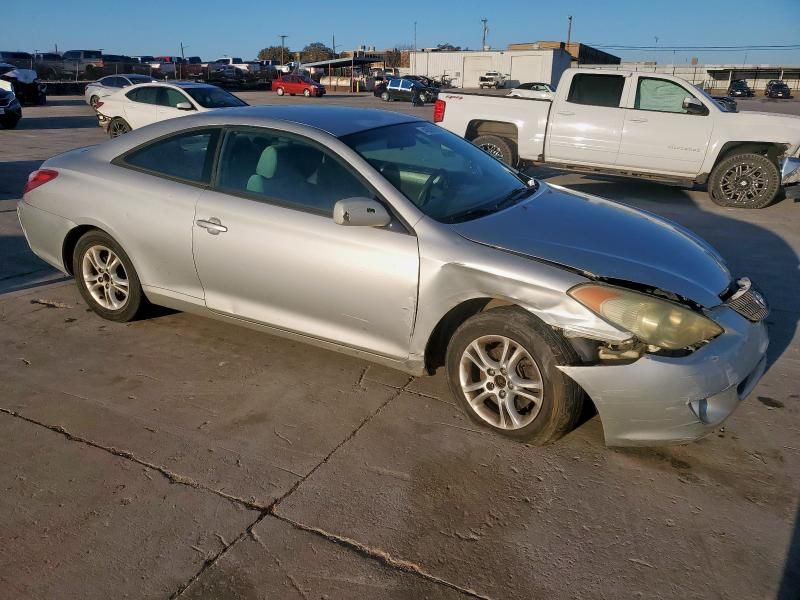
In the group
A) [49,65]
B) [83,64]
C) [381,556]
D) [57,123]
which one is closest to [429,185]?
[381,556]

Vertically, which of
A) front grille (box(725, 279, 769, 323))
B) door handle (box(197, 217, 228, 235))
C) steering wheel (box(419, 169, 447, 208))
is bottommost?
front grille (box(725, 279, 769, 323))

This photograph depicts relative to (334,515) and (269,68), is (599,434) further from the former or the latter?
(269,68)

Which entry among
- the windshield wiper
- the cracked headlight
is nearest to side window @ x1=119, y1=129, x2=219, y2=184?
the windshield wiper

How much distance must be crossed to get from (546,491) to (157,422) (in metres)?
2.05

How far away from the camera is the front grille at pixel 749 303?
3.46 m

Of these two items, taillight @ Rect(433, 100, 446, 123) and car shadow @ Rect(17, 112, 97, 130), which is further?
car shadow @ Rect(17, 112, 97, 130)

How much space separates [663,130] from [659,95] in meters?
0.55

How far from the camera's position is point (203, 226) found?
13.5ft

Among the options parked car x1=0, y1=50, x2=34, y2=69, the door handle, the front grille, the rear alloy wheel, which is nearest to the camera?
the front grille

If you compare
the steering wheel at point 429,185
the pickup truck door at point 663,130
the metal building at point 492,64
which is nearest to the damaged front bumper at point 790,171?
the pickup truck door at point 663,130

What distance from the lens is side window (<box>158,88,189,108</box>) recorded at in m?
13.9

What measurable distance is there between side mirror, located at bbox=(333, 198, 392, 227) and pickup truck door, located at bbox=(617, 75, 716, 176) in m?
7.54

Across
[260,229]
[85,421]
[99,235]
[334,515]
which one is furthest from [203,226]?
[334,515]

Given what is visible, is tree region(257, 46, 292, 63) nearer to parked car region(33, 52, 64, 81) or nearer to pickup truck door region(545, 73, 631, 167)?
parked car region(33, 52, 64, 81)
